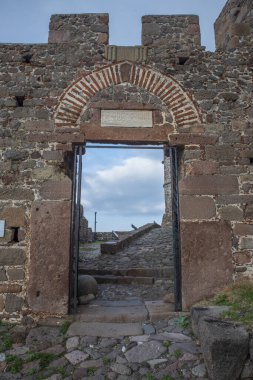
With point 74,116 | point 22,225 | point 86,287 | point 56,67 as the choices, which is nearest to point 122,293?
point 86,287

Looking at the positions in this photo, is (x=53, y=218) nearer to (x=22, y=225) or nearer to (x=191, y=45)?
(x=22, y=225)

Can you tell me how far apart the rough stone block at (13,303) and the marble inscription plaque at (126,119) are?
9.85 feet

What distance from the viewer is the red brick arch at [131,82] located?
4996 millimetres

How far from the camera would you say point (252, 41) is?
5.37 metres

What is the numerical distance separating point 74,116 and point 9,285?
9.32 ft

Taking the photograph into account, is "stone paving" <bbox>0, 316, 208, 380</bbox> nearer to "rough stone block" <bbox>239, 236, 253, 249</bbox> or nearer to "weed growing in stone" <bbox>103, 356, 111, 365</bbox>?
"weed growing in stone" <bbox>103, 356, 111, 365</bbox>

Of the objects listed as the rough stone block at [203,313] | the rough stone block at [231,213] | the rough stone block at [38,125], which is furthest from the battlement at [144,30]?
the rough stone block at [203,313]

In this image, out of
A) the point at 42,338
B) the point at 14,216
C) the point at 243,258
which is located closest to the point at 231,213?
the point at 243,258

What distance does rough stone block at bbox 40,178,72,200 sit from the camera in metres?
4.70

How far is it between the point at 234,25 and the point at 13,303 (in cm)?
597

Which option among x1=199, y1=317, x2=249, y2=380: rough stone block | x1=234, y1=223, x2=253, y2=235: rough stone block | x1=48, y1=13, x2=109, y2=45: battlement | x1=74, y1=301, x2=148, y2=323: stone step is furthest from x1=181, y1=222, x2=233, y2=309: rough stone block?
x1=48, y1=13, x2=109, y2=45: battlement

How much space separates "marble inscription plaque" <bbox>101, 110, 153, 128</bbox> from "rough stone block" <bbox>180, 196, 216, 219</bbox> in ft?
4.60

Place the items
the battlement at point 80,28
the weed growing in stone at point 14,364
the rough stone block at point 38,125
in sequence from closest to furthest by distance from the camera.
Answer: the weed growing in stone at point 14,364 < the rough stone block at point 38,125 < the battlement at point 80,28

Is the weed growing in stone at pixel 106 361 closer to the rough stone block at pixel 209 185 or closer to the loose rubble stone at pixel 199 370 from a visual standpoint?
the loose rubble stone at pixel 199 370
